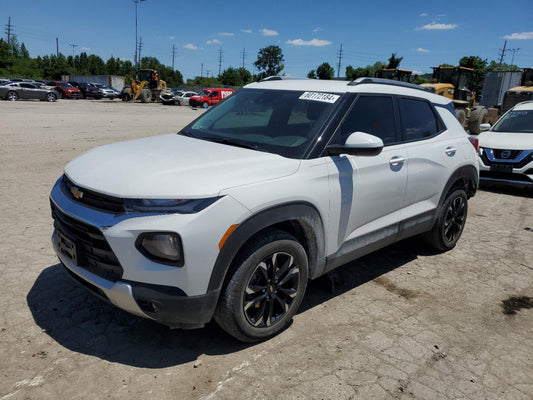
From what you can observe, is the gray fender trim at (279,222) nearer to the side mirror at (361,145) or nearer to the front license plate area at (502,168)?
the side mirror at (361,145)

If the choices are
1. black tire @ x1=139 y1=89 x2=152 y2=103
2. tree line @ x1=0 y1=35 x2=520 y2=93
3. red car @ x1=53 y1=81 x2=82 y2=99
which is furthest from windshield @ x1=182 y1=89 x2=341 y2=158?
tree line @ x1=0 y1=35 x2=520 y2=93

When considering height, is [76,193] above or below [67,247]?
above

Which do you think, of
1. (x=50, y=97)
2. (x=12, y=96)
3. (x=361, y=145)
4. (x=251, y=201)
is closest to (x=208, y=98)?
(x=50, y=97)

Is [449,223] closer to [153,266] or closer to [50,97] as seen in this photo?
[153,266]

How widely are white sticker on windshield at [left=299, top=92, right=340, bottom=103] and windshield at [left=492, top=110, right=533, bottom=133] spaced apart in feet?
23.4

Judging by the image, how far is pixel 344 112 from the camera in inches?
132

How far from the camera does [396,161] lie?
3.71m

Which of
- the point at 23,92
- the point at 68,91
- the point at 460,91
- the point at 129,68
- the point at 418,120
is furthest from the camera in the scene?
the point at 129,68

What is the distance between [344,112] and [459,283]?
7.17ft

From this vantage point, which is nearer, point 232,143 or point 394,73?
point 232,143

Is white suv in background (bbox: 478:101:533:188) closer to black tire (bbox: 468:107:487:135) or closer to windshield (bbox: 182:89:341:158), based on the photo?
windshield (bbox: 182:89:341:158)

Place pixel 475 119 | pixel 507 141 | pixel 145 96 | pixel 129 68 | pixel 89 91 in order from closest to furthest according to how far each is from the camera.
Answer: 1. pixel 507 141
2. pixel 475 119
3. pixel 145 96
4. pixel 89 91
5. pixel 129 68

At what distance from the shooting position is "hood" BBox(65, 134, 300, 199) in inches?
97.3

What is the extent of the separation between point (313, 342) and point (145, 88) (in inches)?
1573
